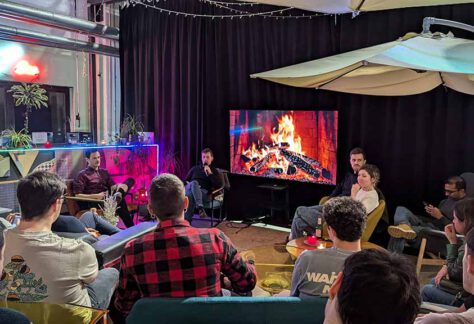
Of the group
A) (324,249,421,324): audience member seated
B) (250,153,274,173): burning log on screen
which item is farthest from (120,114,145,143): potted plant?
(324,249,421,324): audience member seated

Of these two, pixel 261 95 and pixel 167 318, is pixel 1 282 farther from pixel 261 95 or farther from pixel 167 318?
pixel 261 95

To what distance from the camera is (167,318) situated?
64.7 inches

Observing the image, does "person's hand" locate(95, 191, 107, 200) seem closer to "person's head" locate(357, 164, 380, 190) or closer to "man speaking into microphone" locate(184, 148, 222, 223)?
"man speaking into microphone" locate(184, 148, 222, 223)

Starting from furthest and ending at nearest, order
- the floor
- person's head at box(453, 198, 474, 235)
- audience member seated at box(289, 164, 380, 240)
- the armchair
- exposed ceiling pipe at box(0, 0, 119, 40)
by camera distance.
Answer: the armchair, exposed ceiling pipe at box(0, 0, 119, 40), the floor, audience member seated at box(289, 164, 380, 240), person's head at box(453, 198, 474, 235)

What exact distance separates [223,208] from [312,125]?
1.91 meters

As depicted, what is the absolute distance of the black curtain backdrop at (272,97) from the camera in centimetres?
452

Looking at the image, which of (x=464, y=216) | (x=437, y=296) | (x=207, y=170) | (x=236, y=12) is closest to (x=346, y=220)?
(x=464, y=216)

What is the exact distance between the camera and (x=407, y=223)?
3.97 metres

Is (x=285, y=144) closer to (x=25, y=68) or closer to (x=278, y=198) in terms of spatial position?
(x=278, y=198)

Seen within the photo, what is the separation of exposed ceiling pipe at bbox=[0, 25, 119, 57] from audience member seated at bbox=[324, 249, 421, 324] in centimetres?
587

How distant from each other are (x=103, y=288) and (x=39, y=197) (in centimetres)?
66

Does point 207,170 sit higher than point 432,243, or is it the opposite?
point 207,170

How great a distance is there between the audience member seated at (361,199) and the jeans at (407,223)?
→ 0.39m

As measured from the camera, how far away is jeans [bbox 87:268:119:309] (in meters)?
2.28
